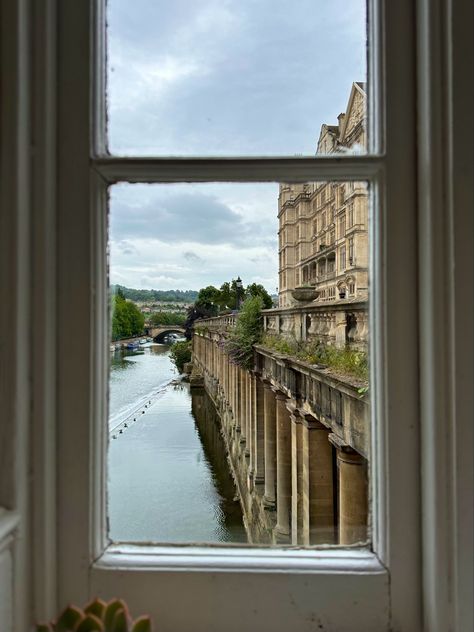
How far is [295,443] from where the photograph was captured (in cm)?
611

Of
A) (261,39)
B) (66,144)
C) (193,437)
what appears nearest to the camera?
(66,144)

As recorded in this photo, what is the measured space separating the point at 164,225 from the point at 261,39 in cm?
49

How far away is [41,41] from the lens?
2.64 feet

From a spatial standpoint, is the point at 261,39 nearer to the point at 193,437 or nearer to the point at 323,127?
the point at 323,127

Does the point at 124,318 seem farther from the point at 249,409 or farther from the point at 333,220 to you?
the point at 249,409

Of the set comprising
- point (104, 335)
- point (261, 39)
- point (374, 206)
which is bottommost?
point (104, 335)

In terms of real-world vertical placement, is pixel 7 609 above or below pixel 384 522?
below

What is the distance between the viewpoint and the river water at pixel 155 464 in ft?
3.07

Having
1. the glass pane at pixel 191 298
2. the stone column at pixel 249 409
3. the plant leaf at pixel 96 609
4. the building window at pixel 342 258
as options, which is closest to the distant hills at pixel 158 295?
the glass pane at pixel 191 298

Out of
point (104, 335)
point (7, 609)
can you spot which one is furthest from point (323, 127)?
point (7, 609)

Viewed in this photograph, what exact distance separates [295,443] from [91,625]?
575 cm

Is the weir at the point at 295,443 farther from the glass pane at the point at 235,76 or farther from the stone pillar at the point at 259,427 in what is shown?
the glass pane at the point at 235,76

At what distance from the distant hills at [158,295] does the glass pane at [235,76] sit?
0.30 metres

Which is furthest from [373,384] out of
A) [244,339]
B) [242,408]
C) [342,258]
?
[242,408]
